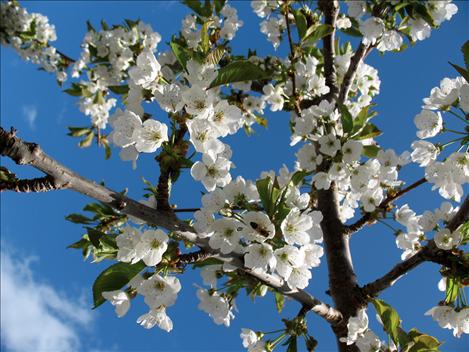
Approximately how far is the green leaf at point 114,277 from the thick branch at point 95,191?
0.27 meters

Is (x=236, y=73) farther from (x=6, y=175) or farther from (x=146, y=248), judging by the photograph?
(x=6, y=175)

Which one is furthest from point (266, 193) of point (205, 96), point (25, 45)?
point (25, 45)

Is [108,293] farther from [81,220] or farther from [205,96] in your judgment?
[205,96]

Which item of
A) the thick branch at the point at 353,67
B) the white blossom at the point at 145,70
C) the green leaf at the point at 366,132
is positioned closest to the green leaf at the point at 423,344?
the green leaf at the point at 366,132

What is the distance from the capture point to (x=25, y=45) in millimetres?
6523

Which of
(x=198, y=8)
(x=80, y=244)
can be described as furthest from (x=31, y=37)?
(x=80, y=244)

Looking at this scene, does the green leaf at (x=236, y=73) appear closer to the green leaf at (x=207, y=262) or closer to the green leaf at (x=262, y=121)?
the green leaf at (x=207, y=262)

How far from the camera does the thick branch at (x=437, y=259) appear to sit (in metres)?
2.07

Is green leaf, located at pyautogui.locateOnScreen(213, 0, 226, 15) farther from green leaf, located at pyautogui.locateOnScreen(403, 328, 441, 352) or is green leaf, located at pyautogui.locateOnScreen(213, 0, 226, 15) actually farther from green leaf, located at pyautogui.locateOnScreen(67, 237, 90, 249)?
green leaf, located at pyautogui.locateOnScreen(403, 328, 441, 352)

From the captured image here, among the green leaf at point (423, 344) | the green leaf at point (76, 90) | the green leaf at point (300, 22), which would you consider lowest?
the green leaf at point (423, 344)

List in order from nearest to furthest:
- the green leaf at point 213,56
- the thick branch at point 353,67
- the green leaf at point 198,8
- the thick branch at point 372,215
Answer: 1. the green leaf at point 213,56
2. the thick branch at point 372,215
3. the thick branch at point 353,67
4. the green leaf at point 198,8

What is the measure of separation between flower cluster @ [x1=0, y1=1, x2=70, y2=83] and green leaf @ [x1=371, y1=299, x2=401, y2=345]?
572cm

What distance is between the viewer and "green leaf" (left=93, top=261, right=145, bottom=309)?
1.68m

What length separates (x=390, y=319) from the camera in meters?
1.99
